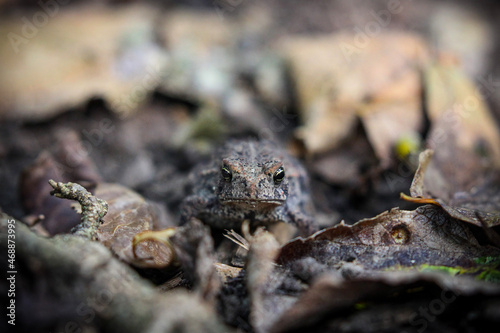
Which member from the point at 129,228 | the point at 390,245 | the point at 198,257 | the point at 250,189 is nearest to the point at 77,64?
the point at 129,228

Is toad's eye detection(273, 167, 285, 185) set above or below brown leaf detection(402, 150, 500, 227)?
below

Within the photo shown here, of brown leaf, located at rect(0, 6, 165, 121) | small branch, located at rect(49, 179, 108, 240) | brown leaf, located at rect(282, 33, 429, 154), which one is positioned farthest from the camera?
brown leaf, located at rect(0, 6, 165, 121)

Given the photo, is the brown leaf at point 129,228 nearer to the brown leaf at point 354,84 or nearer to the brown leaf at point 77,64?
the brown leaf at point 77,64

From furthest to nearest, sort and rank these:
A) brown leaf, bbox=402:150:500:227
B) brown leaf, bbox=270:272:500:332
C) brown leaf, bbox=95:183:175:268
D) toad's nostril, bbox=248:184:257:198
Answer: toad's nostril, bbox=248:184:257:198 < brown leaf, bbox=402:150:500:227 < brown leaf, bbox=95:183:175:268 < brown leaf, bbox=270:272:500:332

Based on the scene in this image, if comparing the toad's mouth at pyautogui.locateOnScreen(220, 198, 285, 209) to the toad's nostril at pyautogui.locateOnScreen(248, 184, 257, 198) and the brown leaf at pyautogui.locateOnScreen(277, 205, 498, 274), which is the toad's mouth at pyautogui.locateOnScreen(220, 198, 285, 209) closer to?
the toad's nostril at pyautogui.locateOnScreen(248, 184, 257, 198)

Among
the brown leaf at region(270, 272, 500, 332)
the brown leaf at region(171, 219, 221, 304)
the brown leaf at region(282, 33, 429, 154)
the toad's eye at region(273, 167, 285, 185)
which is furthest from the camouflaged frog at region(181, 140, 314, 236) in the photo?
the brown leaf at region(270, 272, 500, 332)

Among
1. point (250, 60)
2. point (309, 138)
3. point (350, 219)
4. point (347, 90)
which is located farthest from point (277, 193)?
point (250, 60)

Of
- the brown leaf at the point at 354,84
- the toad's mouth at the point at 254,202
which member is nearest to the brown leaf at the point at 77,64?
the brown leaf at the point at 354,84

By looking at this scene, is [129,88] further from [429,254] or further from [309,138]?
[429,254]
